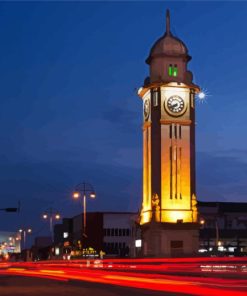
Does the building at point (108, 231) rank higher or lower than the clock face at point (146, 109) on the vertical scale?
lower

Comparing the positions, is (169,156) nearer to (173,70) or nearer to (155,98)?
(155,98)

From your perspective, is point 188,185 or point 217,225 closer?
point 188,185

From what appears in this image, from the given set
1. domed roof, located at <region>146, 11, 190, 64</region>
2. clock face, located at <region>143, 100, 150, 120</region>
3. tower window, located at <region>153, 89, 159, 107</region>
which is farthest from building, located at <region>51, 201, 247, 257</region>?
domed roof, located at <region>146, 11, 190, 64</region>

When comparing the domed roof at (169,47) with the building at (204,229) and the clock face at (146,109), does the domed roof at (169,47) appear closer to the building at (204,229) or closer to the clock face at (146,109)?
the clock face at (146,109)

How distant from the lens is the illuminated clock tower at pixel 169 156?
298 feet

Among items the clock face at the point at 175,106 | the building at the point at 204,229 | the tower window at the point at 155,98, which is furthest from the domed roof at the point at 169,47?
the building at the point at 204,229

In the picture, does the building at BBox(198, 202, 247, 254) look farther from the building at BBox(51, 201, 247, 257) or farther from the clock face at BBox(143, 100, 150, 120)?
the clock face at BBox(143, 100, 150, 120)

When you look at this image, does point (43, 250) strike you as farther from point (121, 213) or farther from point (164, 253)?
point (164, 253)

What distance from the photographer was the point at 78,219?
15525cm

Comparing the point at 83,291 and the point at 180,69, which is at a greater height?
the point at 180,69

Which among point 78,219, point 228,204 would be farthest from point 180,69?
point 78,219

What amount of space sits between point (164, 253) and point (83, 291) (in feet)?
201

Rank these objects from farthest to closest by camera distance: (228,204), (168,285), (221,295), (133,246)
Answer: (228,204) → (133,246) → (168,285) → (221,295)

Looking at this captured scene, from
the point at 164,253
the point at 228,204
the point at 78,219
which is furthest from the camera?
the point at 78,219
